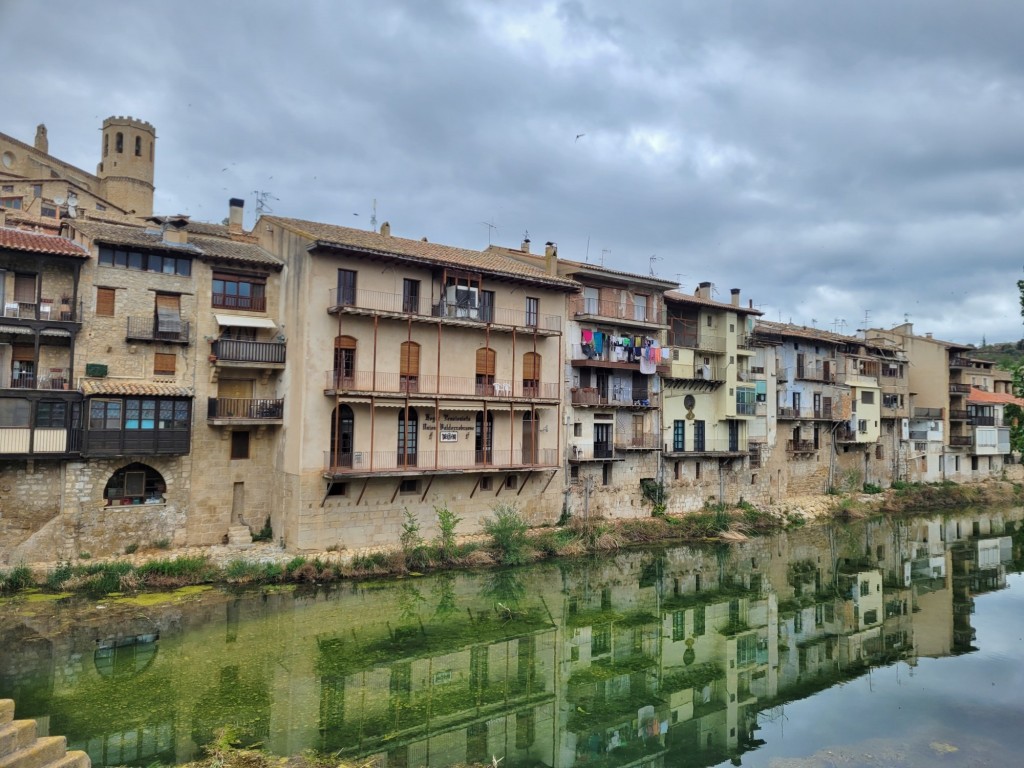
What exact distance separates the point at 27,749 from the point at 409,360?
62.4 ft

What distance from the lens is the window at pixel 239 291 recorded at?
83.7 feet

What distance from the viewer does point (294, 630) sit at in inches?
736

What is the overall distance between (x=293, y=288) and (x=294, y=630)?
1266 centimetres

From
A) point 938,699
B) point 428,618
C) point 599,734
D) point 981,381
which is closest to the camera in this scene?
point 599,734

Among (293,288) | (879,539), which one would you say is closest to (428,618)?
(293,288)

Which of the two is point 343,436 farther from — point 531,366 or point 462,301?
point 531,366

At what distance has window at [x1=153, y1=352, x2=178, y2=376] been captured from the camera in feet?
79.4

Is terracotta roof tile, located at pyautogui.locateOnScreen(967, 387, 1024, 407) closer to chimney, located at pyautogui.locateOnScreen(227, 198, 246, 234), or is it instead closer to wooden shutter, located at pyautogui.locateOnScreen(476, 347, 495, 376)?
wooden shutter, located at pyautogui.locateOnScreen(476, 347, 495, 376)

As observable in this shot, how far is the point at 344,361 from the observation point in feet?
84.0

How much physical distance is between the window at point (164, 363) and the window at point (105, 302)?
6.59 ft

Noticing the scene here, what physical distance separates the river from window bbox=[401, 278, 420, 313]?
402 inches

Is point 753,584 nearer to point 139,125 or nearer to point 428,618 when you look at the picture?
point 428,618

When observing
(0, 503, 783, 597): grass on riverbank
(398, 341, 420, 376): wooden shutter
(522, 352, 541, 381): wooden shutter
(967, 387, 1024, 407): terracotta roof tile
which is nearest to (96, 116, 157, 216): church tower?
(398, 341, 420, 376): wooden shutter

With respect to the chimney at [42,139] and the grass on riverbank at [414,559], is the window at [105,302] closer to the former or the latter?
the grass on riverbank at [414,559]
